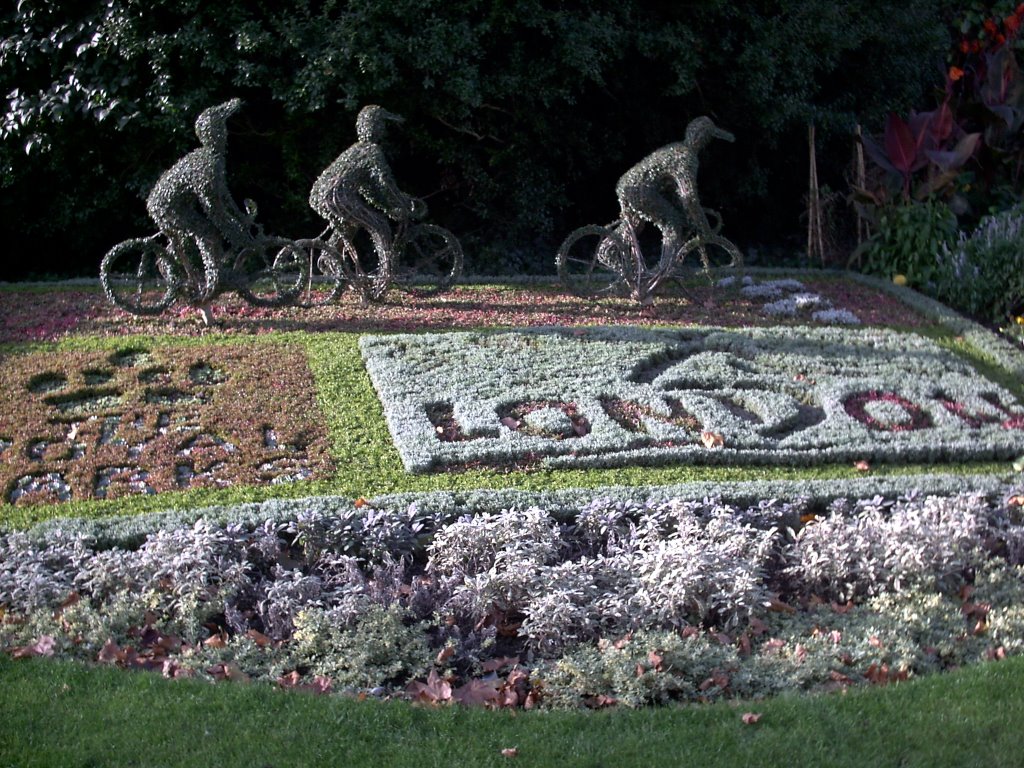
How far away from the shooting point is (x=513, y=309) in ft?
33.9

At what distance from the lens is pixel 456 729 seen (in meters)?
4.29

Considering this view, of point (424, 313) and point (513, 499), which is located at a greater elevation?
point (424, 313)

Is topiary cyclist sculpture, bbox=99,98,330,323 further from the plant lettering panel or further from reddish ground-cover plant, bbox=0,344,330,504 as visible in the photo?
the plant lettering panel

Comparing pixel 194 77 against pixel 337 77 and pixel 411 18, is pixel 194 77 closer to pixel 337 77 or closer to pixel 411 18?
pixel 337 77

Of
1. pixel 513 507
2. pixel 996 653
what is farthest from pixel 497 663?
pixel 996 653

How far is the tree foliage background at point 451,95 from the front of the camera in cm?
1147

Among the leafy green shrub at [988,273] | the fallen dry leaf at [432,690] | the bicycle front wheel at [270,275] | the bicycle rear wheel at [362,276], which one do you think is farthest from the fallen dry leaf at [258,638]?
the leafy green shrub at [988,273]

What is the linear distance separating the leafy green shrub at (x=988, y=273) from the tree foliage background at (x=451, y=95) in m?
2.77

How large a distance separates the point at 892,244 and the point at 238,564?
880cm

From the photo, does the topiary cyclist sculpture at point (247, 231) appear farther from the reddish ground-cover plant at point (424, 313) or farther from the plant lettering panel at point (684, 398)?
the plant lettering panel at point (684, 398)

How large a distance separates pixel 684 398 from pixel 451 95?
514 centimetres

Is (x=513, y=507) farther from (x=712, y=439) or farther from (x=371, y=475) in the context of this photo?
(x=712, y=439)

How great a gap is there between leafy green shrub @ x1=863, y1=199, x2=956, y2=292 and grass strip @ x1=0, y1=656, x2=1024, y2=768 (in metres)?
7.84

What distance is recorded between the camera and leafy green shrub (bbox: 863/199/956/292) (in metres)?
11.7
